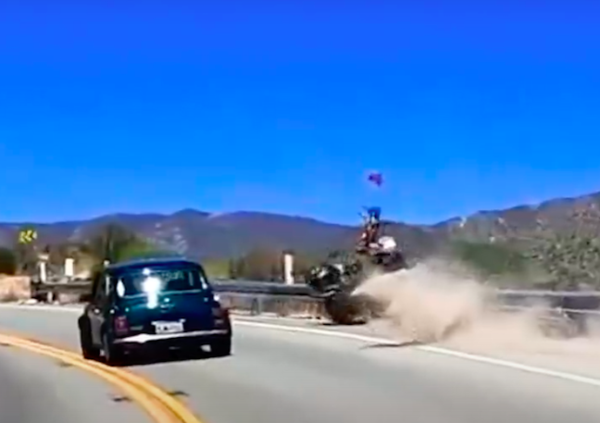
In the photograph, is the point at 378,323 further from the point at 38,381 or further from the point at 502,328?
the point at 38,381

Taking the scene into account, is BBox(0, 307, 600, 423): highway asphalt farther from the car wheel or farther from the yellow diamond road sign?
the yellow diamond road sign

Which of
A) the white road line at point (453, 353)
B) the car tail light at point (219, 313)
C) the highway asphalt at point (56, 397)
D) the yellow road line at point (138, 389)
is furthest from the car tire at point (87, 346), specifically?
the white road line at point (453, 353)

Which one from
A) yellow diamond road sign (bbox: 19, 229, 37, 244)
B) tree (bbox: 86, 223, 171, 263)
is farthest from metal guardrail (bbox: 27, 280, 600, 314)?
yellow diamond road sign (bbox: 19, 229, 37, 244)

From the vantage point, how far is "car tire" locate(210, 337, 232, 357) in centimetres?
2283

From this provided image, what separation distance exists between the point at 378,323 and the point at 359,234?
4.74 meters

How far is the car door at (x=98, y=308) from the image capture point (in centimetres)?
2311

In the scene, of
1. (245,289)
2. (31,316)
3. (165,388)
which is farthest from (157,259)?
(31,316)

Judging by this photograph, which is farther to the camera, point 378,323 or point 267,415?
point 378,323

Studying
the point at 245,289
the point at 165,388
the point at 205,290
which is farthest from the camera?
the point at 245,289

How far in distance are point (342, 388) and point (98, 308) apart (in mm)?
7587

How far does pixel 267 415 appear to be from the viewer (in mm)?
14547

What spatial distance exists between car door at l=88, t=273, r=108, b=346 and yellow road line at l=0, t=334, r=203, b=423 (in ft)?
1.54

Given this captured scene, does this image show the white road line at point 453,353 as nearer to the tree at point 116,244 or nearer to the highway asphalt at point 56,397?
the highway asphalt at point 56,397

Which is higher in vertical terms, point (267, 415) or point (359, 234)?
point (359, 234)
